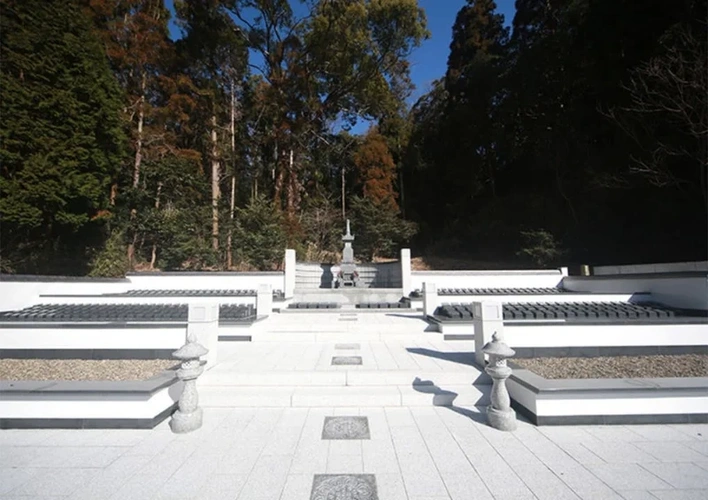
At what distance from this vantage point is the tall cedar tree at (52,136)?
9.27m

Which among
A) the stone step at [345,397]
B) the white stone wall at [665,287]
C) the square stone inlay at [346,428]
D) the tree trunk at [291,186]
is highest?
the tree trunk at [291,186]

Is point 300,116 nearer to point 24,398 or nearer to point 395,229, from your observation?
point 395,229

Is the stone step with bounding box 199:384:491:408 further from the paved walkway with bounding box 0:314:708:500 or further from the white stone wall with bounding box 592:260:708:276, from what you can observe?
the white stone wall with bounding box 592:260:708:276

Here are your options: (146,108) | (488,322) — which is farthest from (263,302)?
(146,108)

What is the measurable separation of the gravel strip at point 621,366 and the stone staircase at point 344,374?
834 mm

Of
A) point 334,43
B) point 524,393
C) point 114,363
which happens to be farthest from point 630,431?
point 334,43

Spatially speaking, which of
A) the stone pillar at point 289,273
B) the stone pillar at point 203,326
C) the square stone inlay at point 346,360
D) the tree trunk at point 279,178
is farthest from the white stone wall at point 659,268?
the tree trunk at point 279,178

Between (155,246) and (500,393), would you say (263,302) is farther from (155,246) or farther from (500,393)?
(155,246)

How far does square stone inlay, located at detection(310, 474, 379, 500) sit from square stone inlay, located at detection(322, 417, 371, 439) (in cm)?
50

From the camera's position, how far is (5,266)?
9.33 metres

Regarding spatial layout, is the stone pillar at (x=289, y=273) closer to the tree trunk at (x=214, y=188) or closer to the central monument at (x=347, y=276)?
the central monument at (x=347, y=276)

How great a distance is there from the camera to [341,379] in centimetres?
350

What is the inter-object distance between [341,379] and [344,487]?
1.51 metres

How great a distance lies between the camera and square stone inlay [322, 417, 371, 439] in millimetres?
2613
